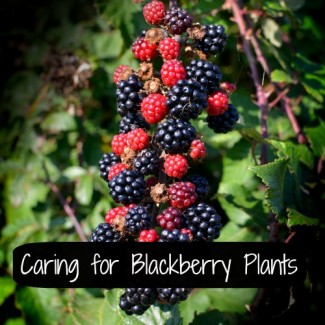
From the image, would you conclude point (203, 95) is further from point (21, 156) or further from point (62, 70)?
point (21, 156)

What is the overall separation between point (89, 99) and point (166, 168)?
2.08 m

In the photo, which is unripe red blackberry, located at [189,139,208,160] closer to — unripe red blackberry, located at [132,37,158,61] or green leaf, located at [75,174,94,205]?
unripe red blackberry, located at [132,37,158,61]

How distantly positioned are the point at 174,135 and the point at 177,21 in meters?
0.52

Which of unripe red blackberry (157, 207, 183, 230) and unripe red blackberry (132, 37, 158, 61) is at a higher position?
unripe red blackberry (132, 37, 158, 61)

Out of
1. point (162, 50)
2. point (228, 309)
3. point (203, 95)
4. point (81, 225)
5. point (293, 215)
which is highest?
point (162, 50)

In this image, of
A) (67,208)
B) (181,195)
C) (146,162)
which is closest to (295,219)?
(181,195)

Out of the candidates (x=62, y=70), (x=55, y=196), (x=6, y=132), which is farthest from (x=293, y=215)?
(x=6, y=132)

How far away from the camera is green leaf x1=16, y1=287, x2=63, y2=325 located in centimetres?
297

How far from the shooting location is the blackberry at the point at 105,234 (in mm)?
1888

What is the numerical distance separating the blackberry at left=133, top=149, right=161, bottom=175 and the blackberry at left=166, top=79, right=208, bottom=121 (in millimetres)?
190

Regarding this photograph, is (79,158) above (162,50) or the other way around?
the other way around

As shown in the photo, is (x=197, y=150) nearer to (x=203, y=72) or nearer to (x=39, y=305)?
(x=203, y=72)

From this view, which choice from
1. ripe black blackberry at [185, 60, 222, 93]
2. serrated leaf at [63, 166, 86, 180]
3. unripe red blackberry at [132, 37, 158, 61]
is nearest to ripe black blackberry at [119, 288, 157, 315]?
ripe black blackberry at [185, 60, 222, 93]

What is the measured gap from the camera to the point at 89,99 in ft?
12.7
